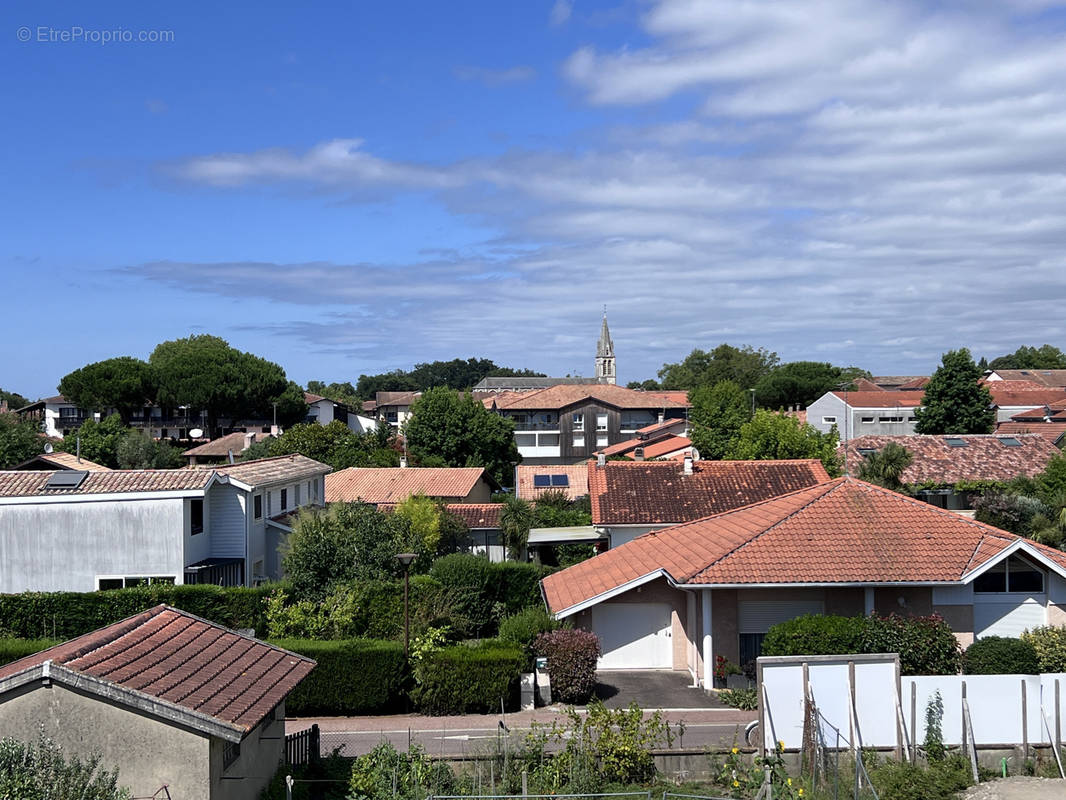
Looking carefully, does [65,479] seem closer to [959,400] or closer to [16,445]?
[16,445]

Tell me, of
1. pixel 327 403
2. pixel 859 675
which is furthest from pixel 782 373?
pixel 859 675

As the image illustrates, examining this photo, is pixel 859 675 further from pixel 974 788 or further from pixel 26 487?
pixel 26 487

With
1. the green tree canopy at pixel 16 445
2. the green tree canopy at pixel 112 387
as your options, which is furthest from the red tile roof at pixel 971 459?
the green tree canopy at pixel 112 387

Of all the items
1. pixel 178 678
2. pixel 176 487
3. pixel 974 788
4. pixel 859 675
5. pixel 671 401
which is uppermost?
pixel 671 401

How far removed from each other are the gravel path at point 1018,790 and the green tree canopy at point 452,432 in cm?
5709

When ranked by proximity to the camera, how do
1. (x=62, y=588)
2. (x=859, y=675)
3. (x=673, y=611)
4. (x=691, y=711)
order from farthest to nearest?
(x=62, y=588) → (x=673, y=611) → (x=691, y=711) → (x=859, y=675)

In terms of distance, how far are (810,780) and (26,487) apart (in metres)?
25.4

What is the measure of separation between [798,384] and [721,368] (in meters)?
24.1

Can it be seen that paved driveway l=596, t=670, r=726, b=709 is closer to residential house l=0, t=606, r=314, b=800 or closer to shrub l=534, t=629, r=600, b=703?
shrub l=534, t=629, r=600, b=703

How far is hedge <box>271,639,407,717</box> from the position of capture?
23.4m

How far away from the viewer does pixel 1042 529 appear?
36156 millimetres

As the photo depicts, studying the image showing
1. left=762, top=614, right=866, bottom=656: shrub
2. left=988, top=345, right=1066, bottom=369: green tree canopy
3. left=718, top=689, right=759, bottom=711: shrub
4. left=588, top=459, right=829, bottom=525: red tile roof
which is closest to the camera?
left=762, top=614, right=866, bottom=656: shrub

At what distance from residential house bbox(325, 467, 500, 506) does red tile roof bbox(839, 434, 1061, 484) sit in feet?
71.8

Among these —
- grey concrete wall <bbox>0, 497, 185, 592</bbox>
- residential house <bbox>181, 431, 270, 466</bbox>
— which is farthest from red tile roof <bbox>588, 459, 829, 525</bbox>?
residential house <bbox>181, 431, 270, 466</bbox>
